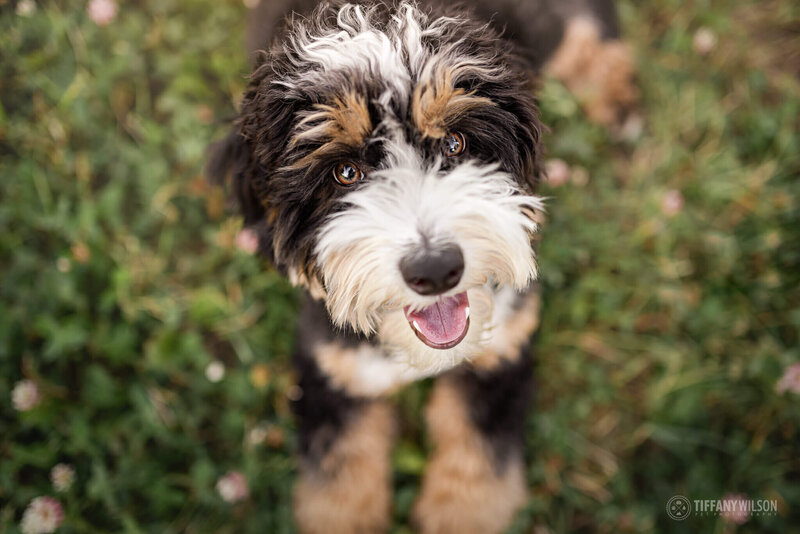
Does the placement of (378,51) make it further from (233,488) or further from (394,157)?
(233,488)

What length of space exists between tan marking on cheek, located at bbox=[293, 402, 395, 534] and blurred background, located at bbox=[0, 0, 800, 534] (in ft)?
0.50

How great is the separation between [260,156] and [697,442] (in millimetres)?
2708

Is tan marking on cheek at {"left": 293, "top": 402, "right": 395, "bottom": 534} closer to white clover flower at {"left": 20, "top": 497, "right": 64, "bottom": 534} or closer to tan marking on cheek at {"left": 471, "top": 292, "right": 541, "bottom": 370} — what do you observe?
tan marking on cheek at {"left": 471, "top": 292, "right": 541, "bottom": 370}

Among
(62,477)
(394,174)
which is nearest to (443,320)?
(394,174)

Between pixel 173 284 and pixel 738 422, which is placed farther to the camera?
pixel 173 284

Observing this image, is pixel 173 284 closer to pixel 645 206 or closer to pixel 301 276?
pixel 301 276

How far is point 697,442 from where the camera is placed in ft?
9.07

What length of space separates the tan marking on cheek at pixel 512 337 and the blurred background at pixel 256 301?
1.90 ft

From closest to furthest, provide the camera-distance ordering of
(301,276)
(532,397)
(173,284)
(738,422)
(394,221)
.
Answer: (394,221), (301,276), (532,397), (738,422), (173,284)

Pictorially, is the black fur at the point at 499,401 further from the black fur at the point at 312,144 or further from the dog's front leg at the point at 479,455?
the black fur at the point at 312,144

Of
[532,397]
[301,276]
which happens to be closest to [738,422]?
[532,397]

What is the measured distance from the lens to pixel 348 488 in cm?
248

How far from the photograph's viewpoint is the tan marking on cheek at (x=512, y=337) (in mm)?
2268

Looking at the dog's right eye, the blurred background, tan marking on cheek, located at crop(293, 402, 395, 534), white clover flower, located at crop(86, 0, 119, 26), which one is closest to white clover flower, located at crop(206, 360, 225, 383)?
the blurred background
